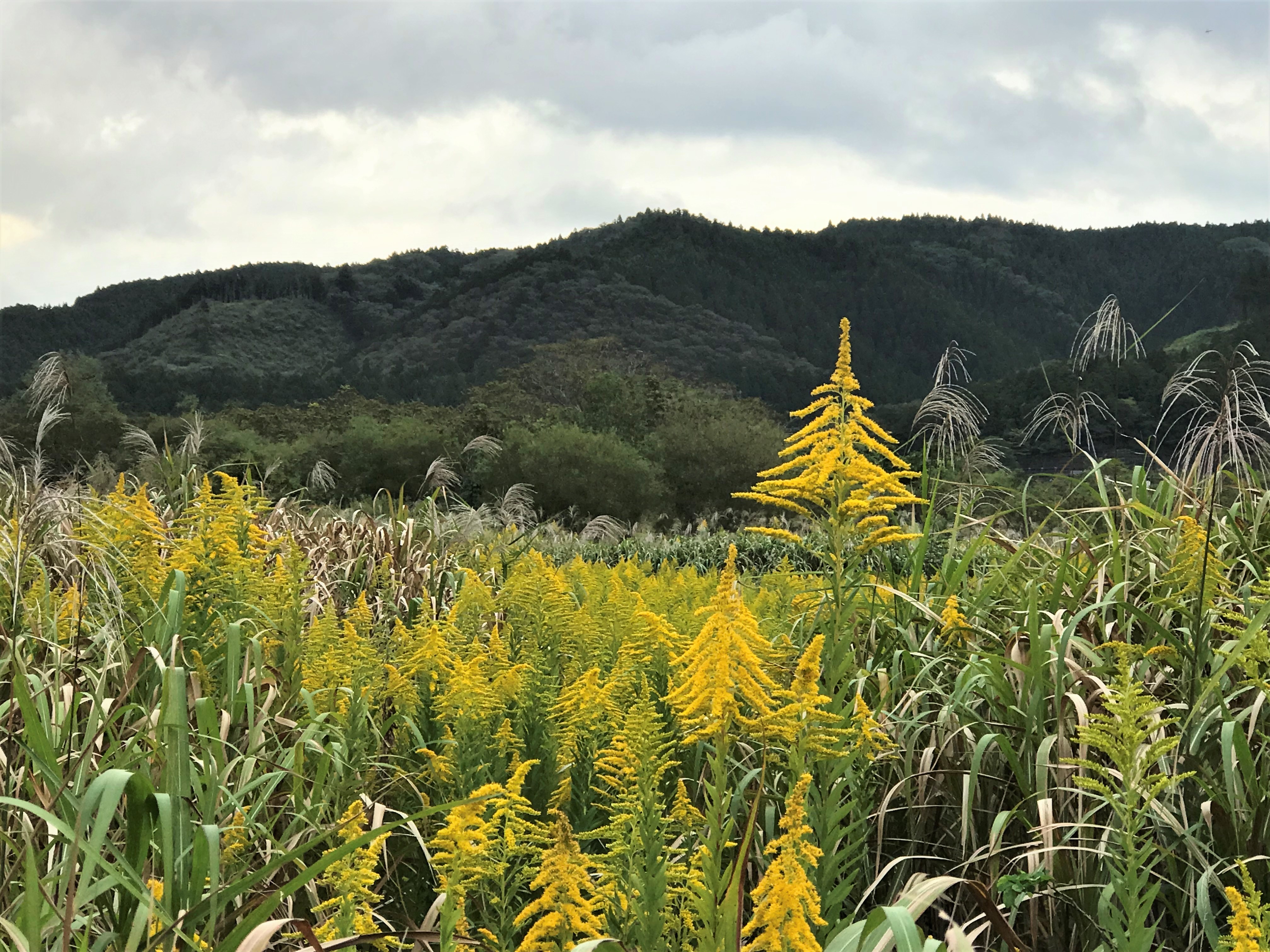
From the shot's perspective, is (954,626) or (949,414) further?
(949,414)

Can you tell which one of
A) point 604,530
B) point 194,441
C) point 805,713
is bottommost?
point 604,530

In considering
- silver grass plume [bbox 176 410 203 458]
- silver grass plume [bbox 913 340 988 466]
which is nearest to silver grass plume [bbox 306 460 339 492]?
silver grass plume [bbox 176 410 203 458]

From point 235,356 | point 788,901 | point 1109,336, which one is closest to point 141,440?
point 1109,336

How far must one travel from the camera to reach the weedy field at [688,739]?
207 centimetres

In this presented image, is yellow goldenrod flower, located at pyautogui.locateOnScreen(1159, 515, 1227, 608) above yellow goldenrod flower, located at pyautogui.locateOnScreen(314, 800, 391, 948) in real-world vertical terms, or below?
above

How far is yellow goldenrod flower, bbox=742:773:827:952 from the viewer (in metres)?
1.66

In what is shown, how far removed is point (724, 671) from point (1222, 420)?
2.77 m

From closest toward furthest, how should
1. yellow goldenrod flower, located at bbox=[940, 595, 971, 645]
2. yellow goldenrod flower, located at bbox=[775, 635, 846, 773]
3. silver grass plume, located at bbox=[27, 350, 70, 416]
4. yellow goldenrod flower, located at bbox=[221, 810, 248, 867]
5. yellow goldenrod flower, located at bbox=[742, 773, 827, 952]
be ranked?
1. yellow goldenrod flower, located at bbox=[742, 773, 827, 952]
2. yellow goldenrod flower, located at bbox=[775, 635, 846, 773]
3. yellow goldenrod flower, located at bbox=[221, 810, 248, 867]
4. yellow goldenrod flower, located at bbox=[940, 595, 971, 645]
5. silver grass plume, located at bbox=[27, 350, 70, 416]

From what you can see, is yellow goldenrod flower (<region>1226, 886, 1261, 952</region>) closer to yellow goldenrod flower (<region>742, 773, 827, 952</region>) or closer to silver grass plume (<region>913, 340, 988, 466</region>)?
yellow goldenrod flower (<region>742, 773, 827, 952</region>)

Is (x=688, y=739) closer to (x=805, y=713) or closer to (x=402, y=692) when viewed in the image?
(x=805, y=713)

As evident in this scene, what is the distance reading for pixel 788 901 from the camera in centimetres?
165

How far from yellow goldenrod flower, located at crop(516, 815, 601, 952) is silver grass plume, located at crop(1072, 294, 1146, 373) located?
376 cm

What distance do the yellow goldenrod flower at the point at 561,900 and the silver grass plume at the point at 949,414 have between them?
367 centimetres

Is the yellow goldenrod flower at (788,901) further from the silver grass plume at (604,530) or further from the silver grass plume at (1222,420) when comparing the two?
the silver grass plume at (604,530)
